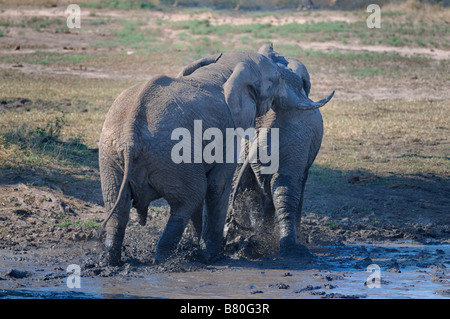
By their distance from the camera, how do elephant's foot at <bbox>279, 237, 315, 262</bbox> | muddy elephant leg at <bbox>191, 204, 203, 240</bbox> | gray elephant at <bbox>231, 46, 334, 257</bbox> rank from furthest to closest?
1. gray elephant at <bbox>231, 46, 334, 257</bbox>
2. elephant's foot at <bbox>279, 237, 315, 262</bbox>
3. muddy elephant leg at <bbox>191, 204, 203, 240</bbox>

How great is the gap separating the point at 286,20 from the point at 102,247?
65.0 feet

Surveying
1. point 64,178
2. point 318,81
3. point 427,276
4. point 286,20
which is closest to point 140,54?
point 318,81

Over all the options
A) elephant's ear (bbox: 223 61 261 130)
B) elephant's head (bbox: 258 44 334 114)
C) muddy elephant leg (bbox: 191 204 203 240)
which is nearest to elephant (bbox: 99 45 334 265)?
elephant's ear (bbox: 223 61 261 130)

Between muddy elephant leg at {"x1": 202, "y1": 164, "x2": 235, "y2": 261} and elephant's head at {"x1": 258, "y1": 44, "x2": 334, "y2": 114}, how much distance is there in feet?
3.22

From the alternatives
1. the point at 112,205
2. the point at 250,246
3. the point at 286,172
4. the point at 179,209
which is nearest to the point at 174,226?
the point at 179,209

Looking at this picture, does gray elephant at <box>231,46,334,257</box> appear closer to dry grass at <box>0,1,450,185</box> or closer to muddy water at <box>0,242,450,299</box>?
muddy water at <box>0,242,450,299</box>

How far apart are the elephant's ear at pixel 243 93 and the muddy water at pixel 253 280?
4.08ft

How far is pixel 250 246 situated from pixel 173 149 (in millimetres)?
1638

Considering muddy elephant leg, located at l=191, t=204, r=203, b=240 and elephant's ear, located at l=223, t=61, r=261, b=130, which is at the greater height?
elephant's ear, located at l=223, t=61, r=261, b=130

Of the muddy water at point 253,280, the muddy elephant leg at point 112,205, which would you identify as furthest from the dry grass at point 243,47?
the muddy elephant leg at point 112,205

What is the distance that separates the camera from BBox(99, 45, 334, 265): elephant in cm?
522

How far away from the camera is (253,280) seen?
5.72m

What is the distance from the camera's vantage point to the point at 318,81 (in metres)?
15.6
